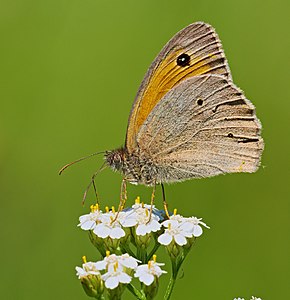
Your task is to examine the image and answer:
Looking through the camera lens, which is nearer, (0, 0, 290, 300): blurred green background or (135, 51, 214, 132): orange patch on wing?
(135, 51, 214, 132): orange patch on wing

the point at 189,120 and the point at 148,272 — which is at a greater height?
the point at 189,120

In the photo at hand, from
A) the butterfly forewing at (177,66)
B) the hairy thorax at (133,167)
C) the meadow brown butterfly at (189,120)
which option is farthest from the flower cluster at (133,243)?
the butterfly forewing at (177,66)

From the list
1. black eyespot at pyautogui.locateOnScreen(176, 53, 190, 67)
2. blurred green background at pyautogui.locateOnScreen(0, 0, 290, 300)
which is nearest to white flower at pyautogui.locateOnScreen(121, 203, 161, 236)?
black eyespot at pyautogui.locateOnScreen(176, 53, 190, 67)

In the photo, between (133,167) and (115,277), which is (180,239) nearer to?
(115,277)

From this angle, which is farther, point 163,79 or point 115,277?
point 163,79

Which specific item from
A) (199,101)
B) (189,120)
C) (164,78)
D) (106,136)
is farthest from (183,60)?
(106,136)

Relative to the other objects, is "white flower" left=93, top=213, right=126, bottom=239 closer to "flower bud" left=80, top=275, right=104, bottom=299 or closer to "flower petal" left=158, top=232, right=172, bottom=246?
"flower petal" left=158, top=232, right=172, bottom=246

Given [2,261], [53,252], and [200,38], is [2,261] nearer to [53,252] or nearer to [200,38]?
[53,252]

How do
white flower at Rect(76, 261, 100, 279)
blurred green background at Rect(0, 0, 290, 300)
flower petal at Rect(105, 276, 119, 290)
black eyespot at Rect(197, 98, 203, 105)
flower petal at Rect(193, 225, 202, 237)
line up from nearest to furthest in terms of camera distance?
flower petal at Rect(105, 276, 119, 290) → white flower at Rect(76, 261, 100, 279) → flower petal at Rect(193, 225, 202, 237) → black eyespot at Rect(197, 98, 203, 105) → blurred green background at Rect(0, 0, 290, 300)
